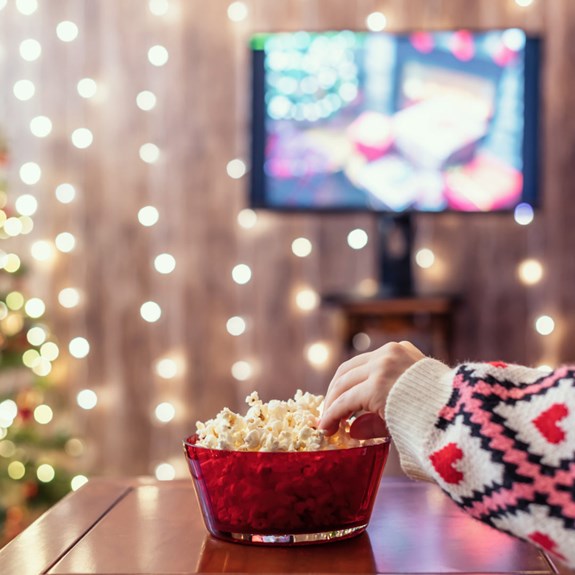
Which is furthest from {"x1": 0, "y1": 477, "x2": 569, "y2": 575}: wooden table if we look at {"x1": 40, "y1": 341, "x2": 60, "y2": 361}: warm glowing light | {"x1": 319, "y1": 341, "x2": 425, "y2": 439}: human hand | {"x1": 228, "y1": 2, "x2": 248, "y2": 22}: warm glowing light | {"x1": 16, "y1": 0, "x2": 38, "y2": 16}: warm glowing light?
{"x1": 16, "y1": 0, "x2": 38, "y2": 16}: warm glowing light

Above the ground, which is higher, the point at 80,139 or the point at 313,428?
the point at 80,139

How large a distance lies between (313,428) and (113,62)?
2730 millimetres

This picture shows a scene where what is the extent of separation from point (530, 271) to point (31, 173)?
6.24 feet

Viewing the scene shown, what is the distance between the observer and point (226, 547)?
87cm

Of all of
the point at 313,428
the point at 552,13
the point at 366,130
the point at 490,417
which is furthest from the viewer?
the point at 552,13

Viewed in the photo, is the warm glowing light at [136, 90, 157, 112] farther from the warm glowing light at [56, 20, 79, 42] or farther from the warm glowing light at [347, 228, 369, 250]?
the warm glowing light at [347, 228, 369, 250]

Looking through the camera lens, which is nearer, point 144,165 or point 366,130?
point 366,130

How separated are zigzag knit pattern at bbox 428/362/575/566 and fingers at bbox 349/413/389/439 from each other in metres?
0.13

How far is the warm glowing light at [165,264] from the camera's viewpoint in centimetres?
333

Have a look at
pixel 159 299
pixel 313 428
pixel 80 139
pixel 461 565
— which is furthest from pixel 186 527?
pixel 80 139

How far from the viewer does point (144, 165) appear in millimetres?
3340

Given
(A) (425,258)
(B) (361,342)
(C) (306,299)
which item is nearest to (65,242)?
(C) (306,299)

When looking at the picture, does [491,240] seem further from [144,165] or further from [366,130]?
[144,165]

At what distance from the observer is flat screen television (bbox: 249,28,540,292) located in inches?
114
